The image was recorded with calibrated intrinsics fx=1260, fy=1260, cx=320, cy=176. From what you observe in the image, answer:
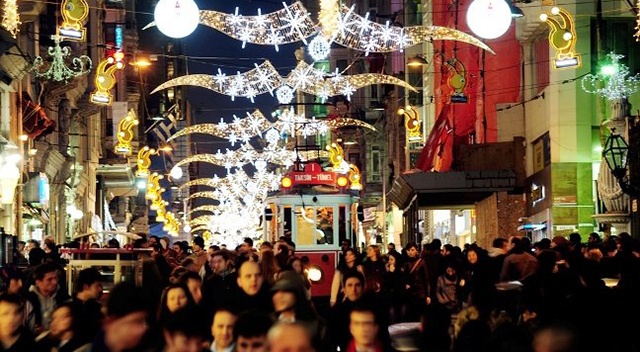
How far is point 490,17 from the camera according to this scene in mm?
21125

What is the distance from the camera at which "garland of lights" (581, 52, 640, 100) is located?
30.4 metres

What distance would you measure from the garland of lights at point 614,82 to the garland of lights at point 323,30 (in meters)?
6.45

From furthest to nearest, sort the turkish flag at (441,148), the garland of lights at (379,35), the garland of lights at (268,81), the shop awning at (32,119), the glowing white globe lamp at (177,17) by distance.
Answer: the turkish flag at (441,148), the shop awning at (32,119), the garland of lights at (268,81), the garland of lights at (379,35), the glowing white globe lamp at (177,17)

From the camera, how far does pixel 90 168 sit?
6041cm

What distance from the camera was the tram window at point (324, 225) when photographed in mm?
31266

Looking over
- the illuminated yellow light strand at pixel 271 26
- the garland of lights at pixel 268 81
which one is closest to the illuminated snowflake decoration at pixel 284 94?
the garland of lights at pixel 268 81

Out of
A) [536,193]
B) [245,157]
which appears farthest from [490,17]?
[245,157]

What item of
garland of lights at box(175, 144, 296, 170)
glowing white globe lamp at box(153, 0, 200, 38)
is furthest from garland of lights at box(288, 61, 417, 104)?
garland of lights at box(175, 144, 296, 170)

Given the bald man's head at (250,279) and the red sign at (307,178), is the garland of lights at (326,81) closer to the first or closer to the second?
the red sign at (307,178)

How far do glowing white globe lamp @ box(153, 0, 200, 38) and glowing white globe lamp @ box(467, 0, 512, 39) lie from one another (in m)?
4.67

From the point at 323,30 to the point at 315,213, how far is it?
26.3 ft

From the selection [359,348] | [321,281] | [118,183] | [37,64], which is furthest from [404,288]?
[118,183]

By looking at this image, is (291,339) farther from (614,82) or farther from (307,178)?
(307,178)

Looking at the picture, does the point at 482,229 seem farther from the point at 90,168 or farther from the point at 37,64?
the point at 90,168
